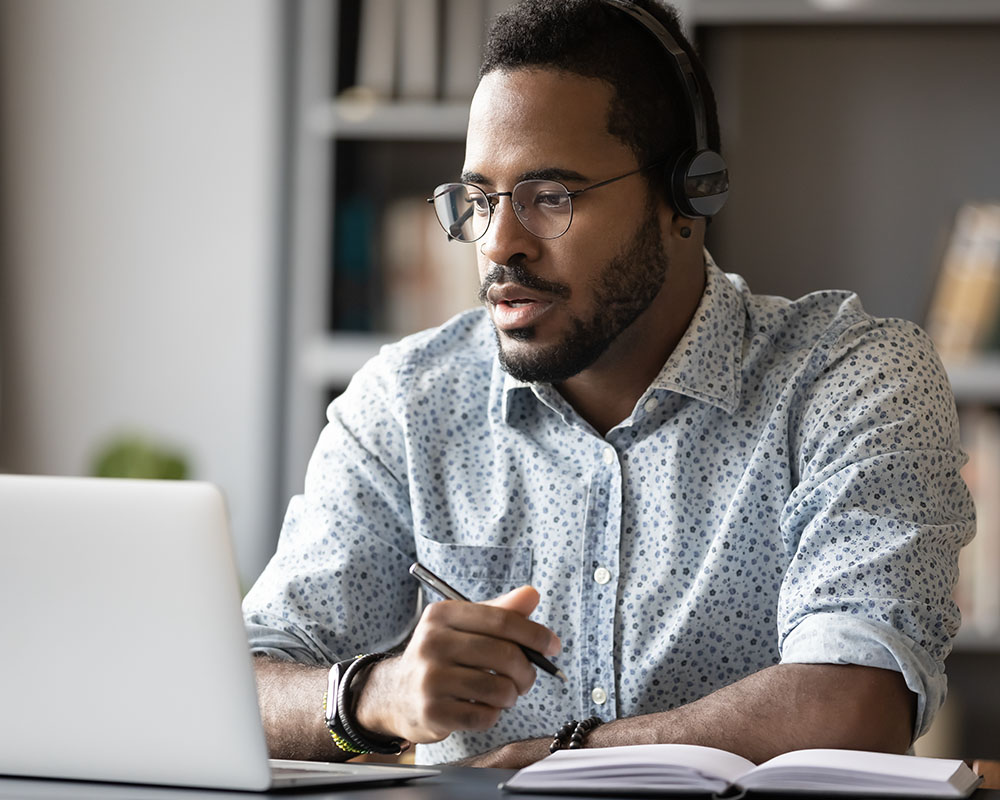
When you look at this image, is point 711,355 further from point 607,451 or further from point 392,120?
point 392,120

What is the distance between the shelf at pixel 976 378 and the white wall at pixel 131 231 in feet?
4.40

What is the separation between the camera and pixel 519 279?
135cm

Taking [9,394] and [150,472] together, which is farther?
[9,394]

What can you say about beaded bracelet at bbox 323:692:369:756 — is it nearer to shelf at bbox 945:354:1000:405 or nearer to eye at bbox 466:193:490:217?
eye at bbox 466:193:490:217

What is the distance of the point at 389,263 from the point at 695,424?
1.16 metres

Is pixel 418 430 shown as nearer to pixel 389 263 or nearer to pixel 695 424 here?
pixel 695 424

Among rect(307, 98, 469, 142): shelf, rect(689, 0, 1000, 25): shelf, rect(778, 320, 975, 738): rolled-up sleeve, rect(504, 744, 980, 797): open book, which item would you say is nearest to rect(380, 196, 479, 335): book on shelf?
rect(307, 98, 469, 142): shelf

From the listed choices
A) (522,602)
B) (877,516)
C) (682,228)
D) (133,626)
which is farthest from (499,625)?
(682,228)

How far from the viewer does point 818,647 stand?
Answer: 1.12 meters

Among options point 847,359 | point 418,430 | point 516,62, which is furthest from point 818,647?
point 516,62

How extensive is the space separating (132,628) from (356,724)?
326mm

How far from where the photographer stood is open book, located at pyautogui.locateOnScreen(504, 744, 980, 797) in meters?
0.81

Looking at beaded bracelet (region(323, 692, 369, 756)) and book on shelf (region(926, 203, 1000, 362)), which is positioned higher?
book on shelf (region(926, 203, 1000, 362))

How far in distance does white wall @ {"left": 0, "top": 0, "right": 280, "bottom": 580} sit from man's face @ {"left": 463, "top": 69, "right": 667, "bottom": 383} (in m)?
1.34
